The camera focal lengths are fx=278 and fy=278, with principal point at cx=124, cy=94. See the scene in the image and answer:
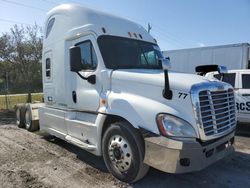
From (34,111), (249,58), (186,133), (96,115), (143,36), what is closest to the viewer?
(186,133)

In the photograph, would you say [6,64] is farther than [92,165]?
Yes

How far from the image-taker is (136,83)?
461cm

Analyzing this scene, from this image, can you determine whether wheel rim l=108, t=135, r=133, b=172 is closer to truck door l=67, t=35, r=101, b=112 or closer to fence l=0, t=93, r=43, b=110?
truck door l=67, t=35, r=101, b=112

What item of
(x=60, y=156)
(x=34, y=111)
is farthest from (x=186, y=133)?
(x=34, y=111)

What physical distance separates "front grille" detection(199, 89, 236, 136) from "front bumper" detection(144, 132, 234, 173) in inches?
11.1

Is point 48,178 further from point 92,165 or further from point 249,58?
point 249,58

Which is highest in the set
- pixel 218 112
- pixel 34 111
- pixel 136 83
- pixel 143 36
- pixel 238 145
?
pixel 143 36

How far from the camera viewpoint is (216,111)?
434cm

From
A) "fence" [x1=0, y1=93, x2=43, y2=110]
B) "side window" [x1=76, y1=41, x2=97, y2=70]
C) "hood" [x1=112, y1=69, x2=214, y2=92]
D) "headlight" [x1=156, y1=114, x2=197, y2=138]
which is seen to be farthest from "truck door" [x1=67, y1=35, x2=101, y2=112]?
"fence" [x1=0, y1=93, x2=43, y2=110]

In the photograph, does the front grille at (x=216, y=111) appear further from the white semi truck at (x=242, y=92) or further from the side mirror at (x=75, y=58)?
the white semi truck at (x=242, y=92)

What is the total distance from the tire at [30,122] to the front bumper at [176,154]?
19.2ft

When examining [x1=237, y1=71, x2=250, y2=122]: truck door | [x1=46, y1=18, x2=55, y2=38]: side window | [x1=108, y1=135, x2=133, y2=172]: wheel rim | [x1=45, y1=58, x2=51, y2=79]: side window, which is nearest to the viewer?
[x1=108, y1=135, x2=133, y2=172]: wheel rim

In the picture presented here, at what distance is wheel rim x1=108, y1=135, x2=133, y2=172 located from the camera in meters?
4.54

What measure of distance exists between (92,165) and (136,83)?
6.85 ft
